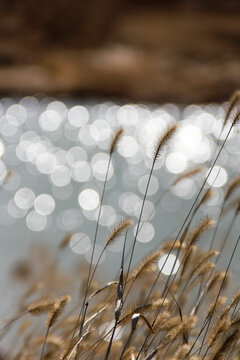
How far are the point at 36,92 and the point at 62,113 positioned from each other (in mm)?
769

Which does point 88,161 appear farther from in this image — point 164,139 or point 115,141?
point 164,139

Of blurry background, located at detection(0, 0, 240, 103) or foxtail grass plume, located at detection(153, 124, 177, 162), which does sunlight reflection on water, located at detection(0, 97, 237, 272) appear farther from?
foxtail grass plume, located at detection(153, 124, 177, 162)

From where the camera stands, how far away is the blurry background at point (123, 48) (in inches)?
382

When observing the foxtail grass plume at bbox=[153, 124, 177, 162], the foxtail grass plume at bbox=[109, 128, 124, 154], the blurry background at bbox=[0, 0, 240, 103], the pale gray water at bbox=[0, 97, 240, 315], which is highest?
the blurry background at bbox=[0, 0, 240, 103]

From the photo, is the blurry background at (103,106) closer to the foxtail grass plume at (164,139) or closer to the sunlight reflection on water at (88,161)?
the sunlight reflection on water at (88,161)

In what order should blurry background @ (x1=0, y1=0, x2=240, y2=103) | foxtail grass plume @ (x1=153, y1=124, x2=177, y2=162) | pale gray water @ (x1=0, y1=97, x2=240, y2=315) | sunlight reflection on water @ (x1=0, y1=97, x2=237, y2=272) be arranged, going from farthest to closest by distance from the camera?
blurry background @ (x1=0, y1=0, x2=240, y2=103)
sunlight reflection on water @ (x1=0, y1=97, x2=237, y2=272)
pale gray water @ (x1=0, y1=97, x2=240, y2=315)
foxtail grass plume @ (x1=153, y1=124, x2=177, y2=162)

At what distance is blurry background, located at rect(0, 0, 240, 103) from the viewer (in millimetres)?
9711

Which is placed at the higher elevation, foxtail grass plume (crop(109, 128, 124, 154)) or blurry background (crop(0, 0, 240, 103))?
blurry background (crop(0, 0, 240, 103))

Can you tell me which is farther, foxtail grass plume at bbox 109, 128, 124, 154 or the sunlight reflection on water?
the sunlight reflection on water

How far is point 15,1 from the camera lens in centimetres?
1054

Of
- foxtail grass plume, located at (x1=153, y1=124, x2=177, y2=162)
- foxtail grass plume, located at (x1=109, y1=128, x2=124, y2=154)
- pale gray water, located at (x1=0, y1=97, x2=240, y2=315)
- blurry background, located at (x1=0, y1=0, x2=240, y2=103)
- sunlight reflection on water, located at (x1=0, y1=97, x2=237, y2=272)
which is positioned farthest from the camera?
blurry background, located at (x1=0, y1=0, x2=240, y2=103)

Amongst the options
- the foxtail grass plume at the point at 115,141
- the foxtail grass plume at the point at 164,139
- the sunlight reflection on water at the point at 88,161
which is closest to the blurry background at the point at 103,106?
the sunlight reflection on water at the point at 88,161

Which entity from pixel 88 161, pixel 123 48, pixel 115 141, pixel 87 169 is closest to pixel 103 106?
pixel 123 48

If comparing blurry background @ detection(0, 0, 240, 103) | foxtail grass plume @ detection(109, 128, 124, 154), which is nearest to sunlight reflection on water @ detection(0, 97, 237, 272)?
blurry background @ detection(0, 0, 240, 103)
